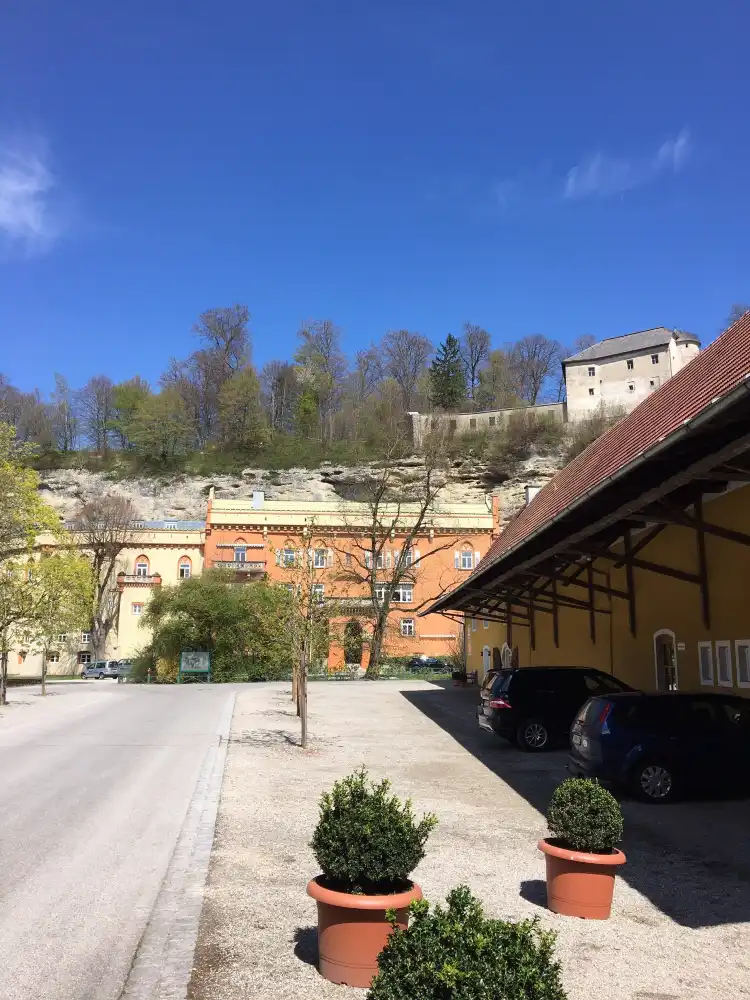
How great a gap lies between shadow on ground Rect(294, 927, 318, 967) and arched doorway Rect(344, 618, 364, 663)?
132 feet

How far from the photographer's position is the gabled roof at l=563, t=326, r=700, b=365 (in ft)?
281

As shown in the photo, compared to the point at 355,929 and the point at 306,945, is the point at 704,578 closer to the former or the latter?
the point at 306,945

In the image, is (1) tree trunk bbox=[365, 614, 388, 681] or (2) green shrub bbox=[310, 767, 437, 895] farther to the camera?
(1) tree trunk bbox=[365, 614, 388, 681]

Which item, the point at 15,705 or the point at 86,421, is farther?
the point at 86,421

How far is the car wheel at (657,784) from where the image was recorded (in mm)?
10898

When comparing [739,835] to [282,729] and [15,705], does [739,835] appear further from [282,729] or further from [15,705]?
[15,705]

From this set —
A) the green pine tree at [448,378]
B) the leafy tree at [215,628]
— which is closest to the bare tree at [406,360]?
the green pine tree at [448,378]

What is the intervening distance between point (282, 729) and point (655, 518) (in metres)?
12.5

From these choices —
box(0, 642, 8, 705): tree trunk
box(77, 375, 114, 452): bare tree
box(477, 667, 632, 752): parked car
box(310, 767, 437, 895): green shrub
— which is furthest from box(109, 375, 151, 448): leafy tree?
box(310, 767, 437, 895): green shrub

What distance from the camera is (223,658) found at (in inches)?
1855

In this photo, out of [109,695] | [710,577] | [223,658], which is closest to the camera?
[710,577]

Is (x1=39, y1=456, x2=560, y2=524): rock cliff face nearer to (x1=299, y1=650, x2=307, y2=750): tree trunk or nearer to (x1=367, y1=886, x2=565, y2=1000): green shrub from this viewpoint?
(x1=299, y1=650, x2=307, y2=750): tree trunk

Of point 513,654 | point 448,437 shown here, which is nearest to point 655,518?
point 513,654

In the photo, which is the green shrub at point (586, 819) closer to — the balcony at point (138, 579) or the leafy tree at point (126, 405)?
the balcony at point (138, 579)
